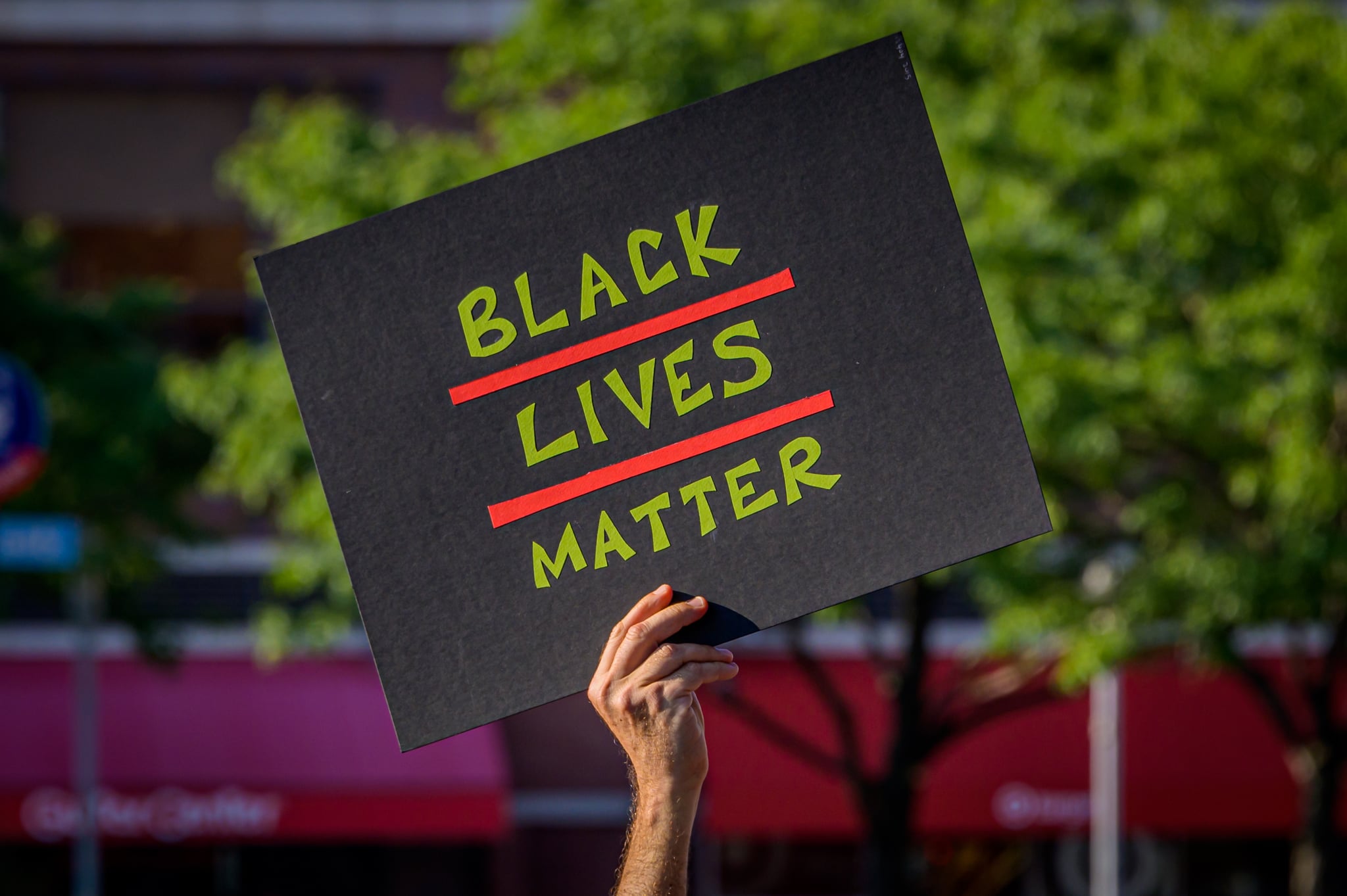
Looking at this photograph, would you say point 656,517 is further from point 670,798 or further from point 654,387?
point 670,798

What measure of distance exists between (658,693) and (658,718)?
34 millimetres

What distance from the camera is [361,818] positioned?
13688 mm

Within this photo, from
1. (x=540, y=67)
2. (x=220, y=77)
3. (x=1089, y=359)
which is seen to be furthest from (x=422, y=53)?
(x=1089, y=359)

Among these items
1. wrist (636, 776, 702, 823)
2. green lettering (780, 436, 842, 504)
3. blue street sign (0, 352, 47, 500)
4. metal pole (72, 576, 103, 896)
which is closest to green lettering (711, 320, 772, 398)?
green lettering (780, 436, 842, 504)

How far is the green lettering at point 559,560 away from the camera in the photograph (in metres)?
2.45

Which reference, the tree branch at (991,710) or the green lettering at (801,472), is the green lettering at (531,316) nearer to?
the green lettering at (801,472)

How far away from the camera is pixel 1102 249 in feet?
33.7

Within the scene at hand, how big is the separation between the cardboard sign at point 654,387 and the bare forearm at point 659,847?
8.9 inches

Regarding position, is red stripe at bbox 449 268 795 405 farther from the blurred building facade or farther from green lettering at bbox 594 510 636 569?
the blurred building facade

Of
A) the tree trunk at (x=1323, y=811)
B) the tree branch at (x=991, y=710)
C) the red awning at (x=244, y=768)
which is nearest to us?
the tree trunk at (x=1323, y=811)

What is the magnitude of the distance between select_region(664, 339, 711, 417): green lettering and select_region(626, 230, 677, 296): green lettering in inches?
4.5

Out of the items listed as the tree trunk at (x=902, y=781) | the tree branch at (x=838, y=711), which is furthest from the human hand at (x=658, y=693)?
the tree branch at (x=838, y=711)

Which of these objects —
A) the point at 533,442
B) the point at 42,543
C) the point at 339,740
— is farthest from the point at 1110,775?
the point at 533,442

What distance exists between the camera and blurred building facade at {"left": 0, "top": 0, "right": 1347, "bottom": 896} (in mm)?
13852
